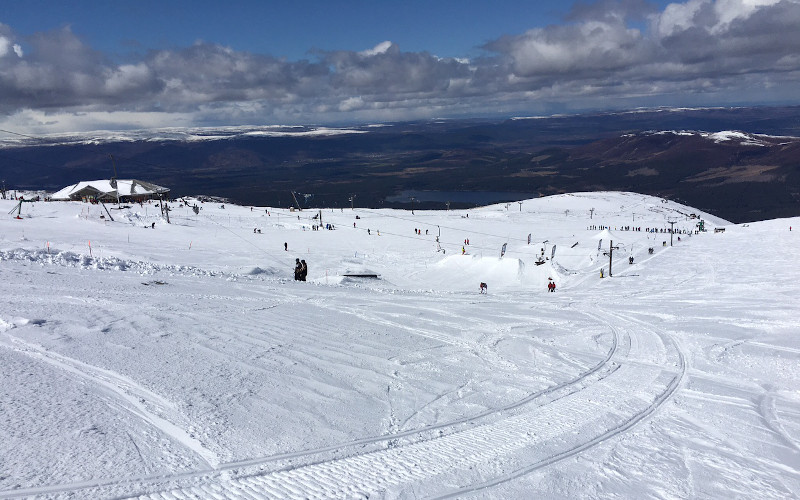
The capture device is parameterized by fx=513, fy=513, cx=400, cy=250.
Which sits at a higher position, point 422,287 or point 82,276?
point 82,276

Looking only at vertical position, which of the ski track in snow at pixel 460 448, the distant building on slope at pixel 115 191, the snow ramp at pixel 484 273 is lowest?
the snow ramp at pixel 484 273

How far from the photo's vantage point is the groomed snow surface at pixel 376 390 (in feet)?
26.5

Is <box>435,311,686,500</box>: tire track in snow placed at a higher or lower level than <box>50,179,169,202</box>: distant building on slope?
lower

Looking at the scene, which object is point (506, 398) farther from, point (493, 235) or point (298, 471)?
point (493, 235)

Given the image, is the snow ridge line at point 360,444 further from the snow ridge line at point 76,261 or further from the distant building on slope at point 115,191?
the distant building on slope at point 115,191

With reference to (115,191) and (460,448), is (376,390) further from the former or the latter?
(115,191)

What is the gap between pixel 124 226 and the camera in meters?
50.7

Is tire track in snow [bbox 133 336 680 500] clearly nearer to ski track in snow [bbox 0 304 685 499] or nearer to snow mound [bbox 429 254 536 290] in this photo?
ski track in snow [bbox 0 304 685 499]

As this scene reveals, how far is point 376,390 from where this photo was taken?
11.8m

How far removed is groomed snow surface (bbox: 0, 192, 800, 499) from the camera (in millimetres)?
8070

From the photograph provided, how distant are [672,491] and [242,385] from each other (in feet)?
27.8

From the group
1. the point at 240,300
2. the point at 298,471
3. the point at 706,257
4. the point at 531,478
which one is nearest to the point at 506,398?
the point at 531,478

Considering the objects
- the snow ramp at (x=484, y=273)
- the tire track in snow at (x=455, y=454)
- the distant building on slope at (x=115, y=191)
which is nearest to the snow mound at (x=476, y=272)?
the snow ramp at (x=484, y=273)

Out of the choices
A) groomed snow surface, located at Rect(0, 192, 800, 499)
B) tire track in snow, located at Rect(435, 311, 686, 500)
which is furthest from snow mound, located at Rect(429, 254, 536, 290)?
tire track in snow, located at Rect(435, 311, 686, 500)
